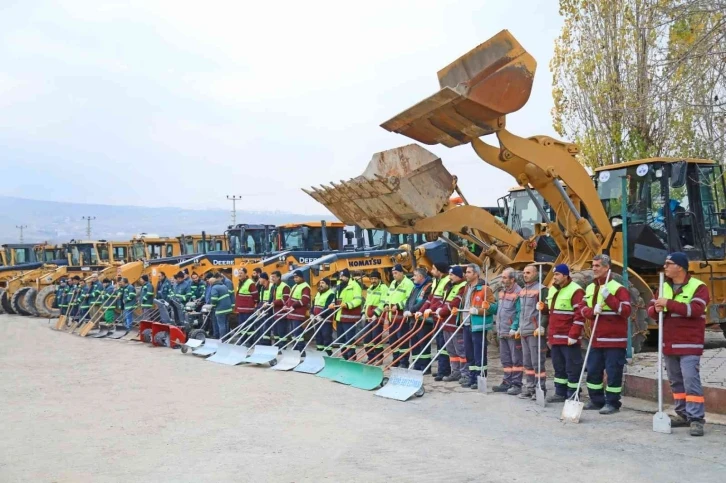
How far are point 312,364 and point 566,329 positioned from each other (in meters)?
4.86

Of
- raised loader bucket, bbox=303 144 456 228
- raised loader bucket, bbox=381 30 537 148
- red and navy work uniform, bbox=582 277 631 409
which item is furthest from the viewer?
→ raised loader bucket, bbox=303 144 456 228

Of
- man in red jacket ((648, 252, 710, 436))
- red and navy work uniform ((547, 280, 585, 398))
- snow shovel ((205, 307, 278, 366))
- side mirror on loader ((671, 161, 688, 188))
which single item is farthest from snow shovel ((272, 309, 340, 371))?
man in red jacket ((648, 252, 710, 436))

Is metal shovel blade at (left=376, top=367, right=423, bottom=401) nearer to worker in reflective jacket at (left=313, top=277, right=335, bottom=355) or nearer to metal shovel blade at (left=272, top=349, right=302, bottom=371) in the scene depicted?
metal shovel blade at (left=272, top=349, right=302, bottom=371)

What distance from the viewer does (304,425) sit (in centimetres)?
828

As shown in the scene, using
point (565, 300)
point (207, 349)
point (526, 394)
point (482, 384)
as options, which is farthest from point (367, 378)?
point (207, 349)

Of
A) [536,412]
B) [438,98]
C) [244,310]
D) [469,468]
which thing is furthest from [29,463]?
[244,310]

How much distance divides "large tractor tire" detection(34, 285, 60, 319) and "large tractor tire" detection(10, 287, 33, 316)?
2.59ft

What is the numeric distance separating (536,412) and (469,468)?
263cm

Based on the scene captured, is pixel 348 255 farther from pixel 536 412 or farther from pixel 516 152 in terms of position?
pixel 536 412

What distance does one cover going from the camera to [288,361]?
42.6ft

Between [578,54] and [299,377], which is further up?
[578,54]

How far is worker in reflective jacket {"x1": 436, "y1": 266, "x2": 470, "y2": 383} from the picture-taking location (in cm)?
1092

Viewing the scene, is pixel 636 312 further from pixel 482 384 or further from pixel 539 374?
pixel 482 384

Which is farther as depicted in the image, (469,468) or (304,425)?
(304,425)
